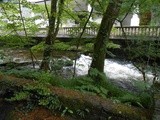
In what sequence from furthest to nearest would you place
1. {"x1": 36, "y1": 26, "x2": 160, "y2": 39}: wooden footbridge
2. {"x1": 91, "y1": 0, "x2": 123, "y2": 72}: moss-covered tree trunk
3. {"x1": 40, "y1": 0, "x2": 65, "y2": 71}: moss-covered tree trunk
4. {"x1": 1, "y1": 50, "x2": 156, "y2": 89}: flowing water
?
{"x1": 1, "y1": 50, "x2": 156, "y2": 89}: flowing water → {"x1": 40, "y1": 0, "x2": 65, "y2": 71}: moss-covered tree trunk → {"x1": 91, "y1": 0, "x2": 123, "y2": 72}: moss-covered tree trunk → {"x1": 36, "y1": 26, "x2": 160, "y2": 39}: wooden footbridge

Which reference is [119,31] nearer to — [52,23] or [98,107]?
[52,23]

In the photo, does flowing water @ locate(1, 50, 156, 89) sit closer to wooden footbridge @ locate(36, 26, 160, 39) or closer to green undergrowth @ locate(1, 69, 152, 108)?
wooden footbridge @ locate(36, 26, 160, 39)

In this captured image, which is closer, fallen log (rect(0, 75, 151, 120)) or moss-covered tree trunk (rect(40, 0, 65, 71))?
fallen log (rect(0, 75, 151, 120))

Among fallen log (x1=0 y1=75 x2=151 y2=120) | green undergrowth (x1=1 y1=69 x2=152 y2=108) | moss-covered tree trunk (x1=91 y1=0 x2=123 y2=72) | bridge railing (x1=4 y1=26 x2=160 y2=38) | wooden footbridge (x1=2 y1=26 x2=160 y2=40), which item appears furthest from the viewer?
bridge railing (x1=4 y1=26 x2=160 y2=38)

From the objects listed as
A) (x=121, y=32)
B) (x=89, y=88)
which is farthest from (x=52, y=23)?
(x=121, y=32)

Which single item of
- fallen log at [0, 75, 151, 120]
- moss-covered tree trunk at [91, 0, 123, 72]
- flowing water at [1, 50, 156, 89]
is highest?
moss-covered tree trunk at [91, 0, 123, 72]

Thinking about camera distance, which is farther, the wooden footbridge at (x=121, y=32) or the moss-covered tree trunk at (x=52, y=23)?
the moss-covered tree trunk at (x=52, y=23)

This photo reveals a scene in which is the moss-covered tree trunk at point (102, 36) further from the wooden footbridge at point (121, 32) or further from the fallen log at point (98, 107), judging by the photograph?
the fallen log at point (98, 107)

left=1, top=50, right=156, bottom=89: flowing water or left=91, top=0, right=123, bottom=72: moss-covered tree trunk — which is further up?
left=91, top=0, right=123, bottom=72: moss-covered tree trunk

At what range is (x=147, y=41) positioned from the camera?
5109mm

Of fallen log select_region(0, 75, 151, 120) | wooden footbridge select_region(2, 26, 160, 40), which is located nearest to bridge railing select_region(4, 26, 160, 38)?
wooden footbridge select_region(2, 26, 160, 40)

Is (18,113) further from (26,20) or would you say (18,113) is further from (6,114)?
(26,20)

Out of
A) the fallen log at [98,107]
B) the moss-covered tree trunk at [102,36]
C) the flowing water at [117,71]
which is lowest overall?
the flowing water at [117,71]

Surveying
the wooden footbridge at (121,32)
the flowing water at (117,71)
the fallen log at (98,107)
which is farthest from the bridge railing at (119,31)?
the fallen log at (98,107)
